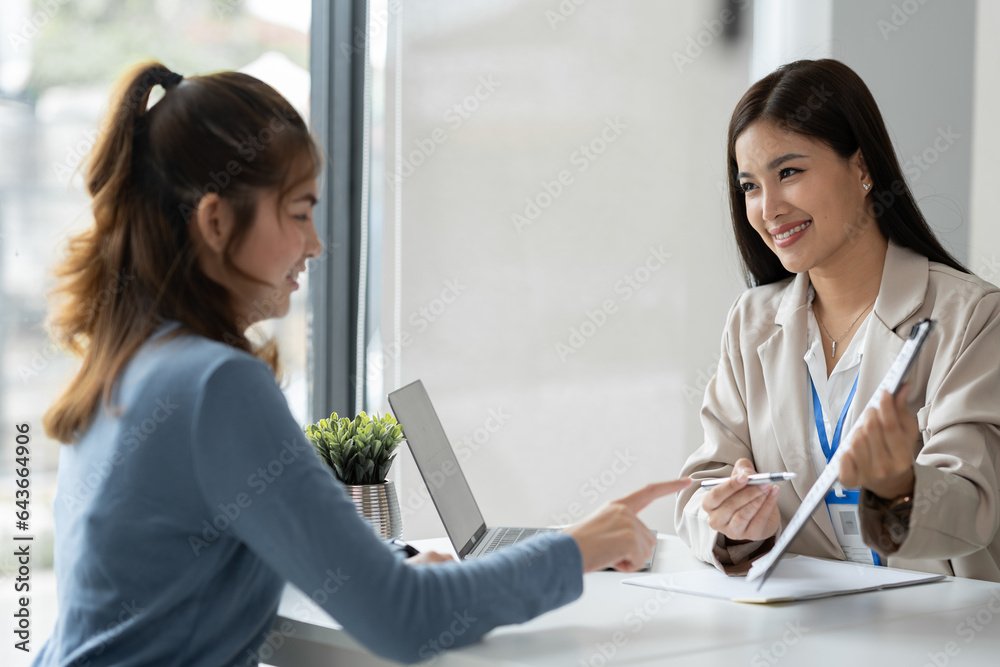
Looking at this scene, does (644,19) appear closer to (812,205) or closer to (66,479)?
(812,205)

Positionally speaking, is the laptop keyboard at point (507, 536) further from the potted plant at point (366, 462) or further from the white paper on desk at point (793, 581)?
the white paper on desk at point (793, 581)

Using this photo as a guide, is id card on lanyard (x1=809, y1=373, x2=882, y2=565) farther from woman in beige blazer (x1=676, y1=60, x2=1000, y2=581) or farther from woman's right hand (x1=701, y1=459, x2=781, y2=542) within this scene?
woman's right hand (x1=701, y1=459, x2=781, y2=542)

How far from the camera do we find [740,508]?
1.54 m

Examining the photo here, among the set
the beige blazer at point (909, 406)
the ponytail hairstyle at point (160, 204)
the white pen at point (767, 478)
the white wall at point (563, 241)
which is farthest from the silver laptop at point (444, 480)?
the white wall at point (563, 241)

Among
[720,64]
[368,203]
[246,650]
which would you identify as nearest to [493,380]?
[368,203]

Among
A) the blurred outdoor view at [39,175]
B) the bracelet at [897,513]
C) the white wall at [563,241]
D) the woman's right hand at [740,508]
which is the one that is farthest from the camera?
the white wall at [563,241]

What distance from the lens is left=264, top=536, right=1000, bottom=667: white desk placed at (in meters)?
1.11

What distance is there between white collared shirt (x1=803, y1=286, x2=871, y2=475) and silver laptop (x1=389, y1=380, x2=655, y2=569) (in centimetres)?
43

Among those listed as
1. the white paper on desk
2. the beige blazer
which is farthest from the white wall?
the white paper on desk

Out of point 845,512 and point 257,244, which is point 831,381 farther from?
point 257,244

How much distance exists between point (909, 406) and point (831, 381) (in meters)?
0.16

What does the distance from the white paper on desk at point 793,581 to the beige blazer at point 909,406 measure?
0.16 ft

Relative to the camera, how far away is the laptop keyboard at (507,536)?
1.69 metres

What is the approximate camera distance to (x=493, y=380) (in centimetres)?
353
